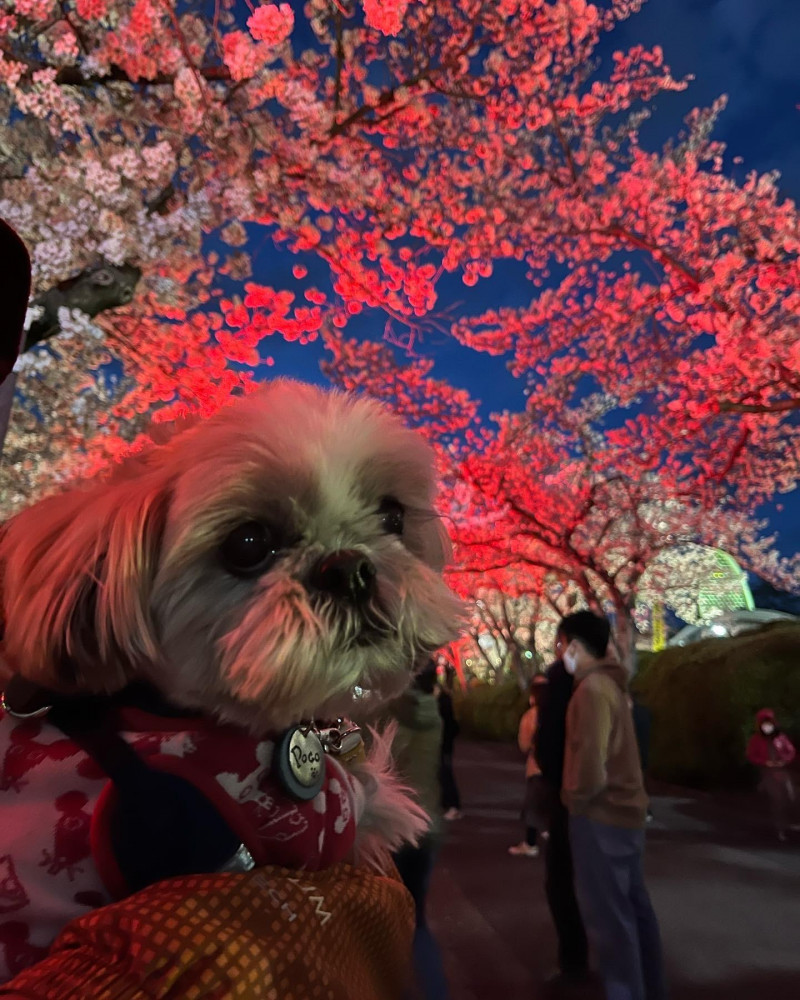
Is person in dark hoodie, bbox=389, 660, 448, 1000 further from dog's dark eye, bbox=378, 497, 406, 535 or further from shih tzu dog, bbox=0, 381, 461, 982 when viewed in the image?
shih tzu dog, bbox=0, 381, 461, 982

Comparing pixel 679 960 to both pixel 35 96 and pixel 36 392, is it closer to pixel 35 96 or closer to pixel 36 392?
pixel 35 96

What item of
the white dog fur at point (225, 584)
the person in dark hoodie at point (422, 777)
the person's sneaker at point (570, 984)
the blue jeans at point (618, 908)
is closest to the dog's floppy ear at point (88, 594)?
the white dog fur at point (225, 584)

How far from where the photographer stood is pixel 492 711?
19359 mm

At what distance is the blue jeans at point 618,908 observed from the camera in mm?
3025

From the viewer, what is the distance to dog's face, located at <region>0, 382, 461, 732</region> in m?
0.84

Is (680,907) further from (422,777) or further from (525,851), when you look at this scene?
(422,777)

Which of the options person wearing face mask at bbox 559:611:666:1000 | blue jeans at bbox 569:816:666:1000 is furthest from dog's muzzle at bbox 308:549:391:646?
blue jeans at bbox 569:816:666:1000

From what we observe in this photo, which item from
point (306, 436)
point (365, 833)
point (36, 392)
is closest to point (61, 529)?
point (306, 436)

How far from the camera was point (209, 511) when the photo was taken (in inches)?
34.7

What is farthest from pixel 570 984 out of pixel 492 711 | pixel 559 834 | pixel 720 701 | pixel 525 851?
pixel 492 711

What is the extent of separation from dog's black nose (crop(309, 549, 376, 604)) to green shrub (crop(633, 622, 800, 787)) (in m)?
9.28

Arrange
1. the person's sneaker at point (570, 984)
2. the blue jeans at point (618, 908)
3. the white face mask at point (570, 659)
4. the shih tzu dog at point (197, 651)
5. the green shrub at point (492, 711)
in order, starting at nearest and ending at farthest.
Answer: the shih tzu dog at point (197, 651) < the blue jeans at point (618, 908) < the white face mask at point (570, 659) < the person's sneaker at point (570, 984) < the green shrub at point (492, 711)

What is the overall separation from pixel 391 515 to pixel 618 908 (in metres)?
2.89

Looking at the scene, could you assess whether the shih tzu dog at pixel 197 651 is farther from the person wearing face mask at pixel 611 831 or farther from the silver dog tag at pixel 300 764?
the person wearing face mask at pixel 611 831
